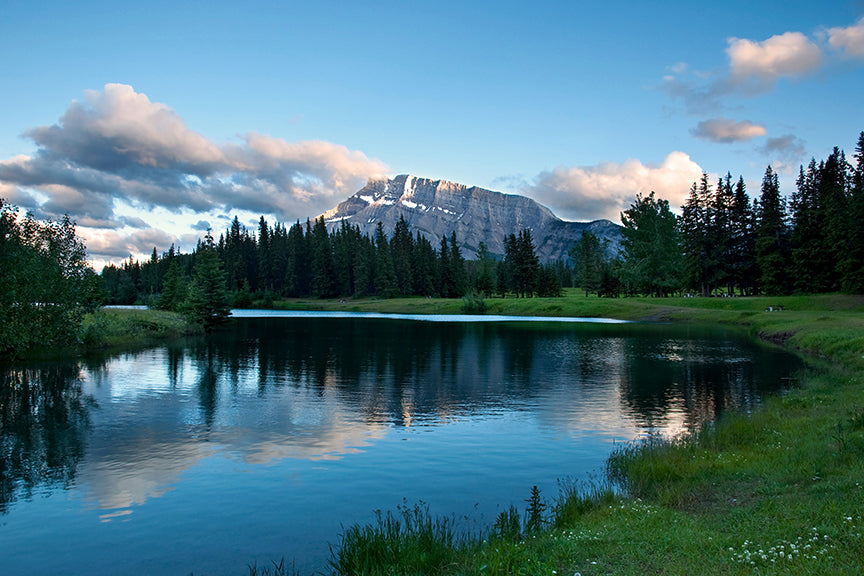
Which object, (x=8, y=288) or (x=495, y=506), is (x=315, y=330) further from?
(x=495, y=506)

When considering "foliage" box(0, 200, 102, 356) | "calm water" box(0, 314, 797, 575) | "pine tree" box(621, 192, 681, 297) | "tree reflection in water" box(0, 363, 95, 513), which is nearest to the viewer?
"calm water" box(0, 314, 797, 575)

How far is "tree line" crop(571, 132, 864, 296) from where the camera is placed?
274ft

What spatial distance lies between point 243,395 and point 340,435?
1129cm

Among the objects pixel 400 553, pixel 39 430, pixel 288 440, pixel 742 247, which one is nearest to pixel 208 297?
pixel 39 430

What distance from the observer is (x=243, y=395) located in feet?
101

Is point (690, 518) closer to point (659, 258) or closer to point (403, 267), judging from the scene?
point (659, 258)

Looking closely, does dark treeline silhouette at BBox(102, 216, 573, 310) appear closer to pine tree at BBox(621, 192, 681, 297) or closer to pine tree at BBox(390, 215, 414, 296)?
pine tree at BBox(390, 215, 414, 296)

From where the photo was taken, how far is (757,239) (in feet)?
331

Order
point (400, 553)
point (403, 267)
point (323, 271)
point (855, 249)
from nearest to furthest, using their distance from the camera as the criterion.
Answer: point (400, 553) < point (855, 249) < point (403, 267) < point (323, 271)

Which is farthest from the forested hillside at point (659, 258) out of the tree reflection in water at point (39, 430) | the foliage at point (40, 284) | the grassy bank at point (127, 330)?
the tree reflection in water at point (39, 430)

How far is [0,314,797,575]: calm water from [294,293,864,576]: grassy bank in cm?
177

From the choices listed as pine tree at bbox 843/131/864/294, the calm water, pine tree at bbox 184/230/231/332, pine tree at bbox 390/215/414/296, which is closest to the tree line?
pine tree at bbox 843/131/864/294

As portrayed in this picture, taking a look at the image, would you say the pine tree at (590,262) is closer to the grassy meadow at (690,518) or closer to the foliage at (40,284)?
the foliage at (40,284)

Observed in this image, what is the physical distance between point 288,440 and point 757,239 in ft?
345
